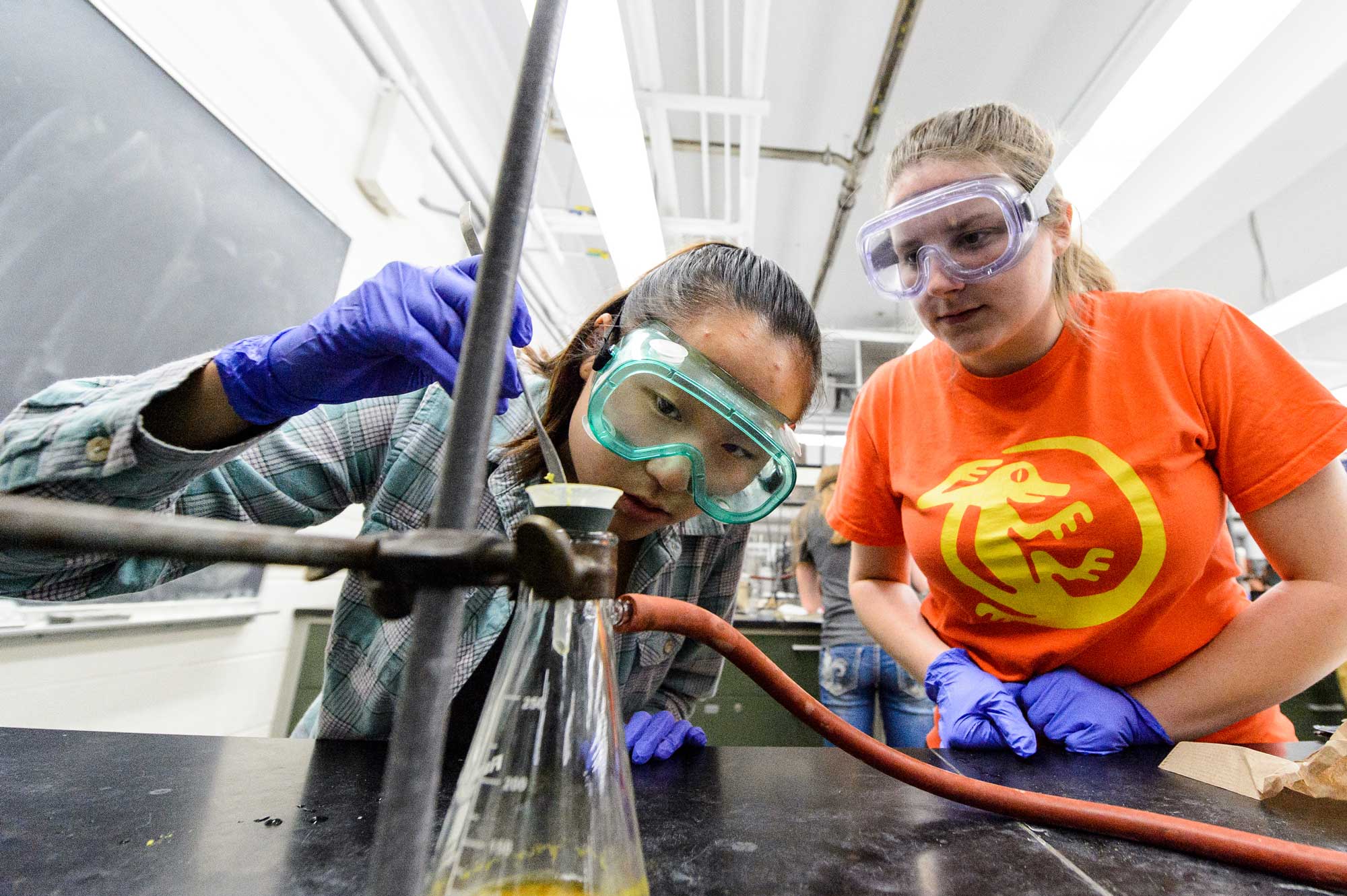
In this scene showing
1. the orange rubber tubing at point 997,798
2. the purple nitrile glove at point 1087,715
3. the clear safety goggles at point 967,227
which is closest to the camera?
the orange rubber tubing at point 997,798

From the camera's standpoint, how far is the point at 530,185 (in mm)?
247

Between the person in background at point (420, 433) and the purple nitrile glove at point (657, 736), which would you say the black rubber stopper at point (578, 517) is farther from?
the purple nitrile glove at point (657, 736)

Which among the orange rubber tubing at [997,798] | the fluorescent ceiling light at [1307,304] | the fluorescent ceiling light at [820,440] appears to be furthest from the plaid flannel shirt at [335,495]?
the fluorescent ceiling light at [820,440]

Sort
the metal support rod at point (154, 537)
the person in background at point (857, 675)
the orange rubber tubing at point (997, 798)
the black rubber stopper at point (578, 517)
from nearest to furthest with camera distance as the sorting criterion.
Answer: the metal support rod at point (154, 537)
the black rubber stopper at point (578, 517)
the orange rubber tubing at point (997, 798)
the person in background at point (857, 675)

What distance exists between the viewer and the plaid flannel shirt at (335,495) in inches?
25.6

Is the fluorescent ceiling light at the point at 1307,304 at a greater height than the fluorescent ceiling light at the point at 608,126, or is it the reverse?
the fluorescent ceiling light at the point at 1307,304

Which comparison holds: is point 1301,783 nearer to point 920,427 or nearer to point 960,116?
point 920,427

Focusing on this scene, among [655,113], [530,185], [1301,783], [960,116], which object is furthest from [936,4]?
[530,185]

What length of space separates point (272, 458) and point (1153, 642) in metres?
1.33

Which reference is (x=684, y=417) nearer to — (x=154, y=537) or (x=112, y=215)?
(x=154, y=537)

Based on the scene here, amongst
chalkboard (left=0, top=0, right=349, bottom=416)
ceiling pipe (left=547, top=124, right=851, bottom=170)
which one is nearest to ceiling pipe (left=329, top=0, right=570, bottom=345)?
ceiling pipe (left=547, top=124, right=851, bottom=170)

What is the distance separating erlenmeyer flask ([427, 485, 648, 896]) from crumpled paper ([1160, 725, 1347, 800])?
72 centimetres

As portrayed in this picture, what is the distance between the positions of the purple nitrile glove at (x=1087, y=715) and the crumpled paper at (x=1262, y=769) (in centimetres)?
7

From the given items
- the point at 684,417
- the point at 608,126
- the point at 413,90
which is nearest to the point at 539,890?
the point at 684,417
